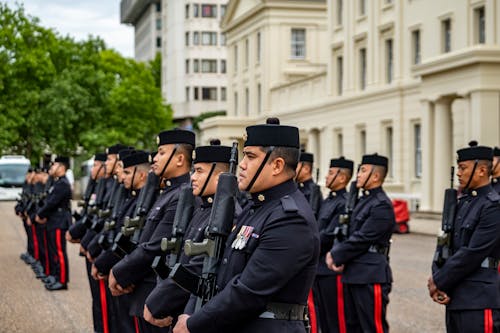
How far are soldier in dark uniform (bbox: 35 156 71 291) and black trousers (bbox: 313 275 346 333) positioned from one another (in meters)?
7.07

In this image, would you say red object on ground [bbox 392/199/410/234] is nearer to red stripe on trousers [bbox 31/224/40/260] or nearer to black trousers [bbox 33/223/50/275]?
red stripe on trousers [bbox 31/224/40/260]

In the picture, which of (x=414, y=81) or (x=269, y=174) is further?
(x=414, y=81)

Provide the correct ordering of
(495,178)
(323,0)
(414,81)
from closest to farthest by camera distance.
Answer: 1. (495,178)
2. (414,81)
3. (323,0)

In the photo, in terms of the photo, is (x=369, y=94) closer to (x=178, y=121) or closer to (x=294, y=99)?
(x=294, y=99)

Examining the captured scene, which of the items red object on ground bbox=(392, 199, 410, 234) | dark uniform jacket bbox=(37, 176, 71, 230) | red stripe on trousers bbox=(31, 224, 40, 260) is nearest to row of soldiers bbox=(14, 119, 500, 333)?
dark uniform jacket bbox=(37, 176, 71, 230)

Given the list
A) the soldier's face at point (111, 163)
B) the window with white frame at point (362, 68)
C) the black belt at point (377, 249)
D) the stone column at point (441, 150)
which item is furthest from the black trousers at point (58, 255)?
the window with white frame at point (362, 68)

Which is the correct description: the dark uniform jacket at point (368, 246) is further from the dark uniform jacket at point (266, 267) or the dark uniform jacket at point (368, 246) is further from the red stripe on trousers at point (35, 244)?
the red stripe on trousers at point (35, 244)

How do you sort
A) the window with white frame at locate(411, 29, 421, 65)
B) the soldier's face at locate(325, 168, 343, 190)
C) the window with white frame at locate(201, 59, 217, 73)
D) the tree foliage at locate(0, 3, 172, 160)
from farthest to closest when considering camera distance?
the window with white frame at locate(201, 59, 217, 73) → the tree foliage at locate(0, 3, 172, 160) → the window with white frame at locate(411, 29, 421, 65) → the soldier's face at locate(325, 168, 343, 190)

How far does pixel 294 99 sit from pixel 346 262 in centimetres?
5610

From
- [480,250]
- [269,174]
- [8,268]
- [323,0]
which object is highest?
[323,0]

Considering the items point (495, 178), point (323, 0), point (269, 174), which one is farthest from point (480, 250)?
point (323, 0)

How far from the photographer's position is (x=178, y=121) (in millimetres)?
122688

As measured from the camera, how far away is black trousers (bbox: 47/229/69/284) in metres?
18.5

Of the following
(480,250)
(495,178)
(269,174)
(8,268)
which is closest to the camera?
(269,174)
